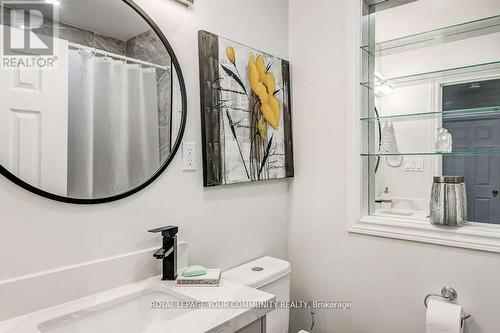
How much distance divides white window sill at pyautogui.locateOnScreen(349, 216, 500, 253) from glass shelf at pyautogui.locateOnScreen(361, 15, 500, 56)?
87cm

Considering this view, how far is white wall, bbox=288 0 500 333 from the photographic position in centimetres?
133

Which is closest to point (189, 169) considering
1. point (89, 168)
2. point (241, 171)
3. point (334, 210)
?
point (241, 171)

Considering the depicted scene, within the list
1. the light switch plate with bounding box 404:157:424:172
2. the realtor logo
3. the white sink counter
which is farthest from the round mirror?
A: the light switch plate with bounding box 404:157:424:172

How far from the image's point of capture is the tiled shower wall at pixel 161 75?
1.16 meters

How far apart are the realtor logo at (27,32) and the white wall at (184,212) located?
33cm

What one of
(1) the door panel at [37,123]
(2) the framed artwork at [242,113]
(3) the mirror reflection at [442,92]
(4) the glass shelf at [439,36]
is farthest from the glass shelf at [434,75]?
(1) the door panel at [37,123]

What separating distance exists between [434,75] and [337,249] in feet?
3.36

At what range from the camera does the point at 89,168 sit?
1.02 metres

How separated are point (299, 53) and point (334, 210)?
90cm

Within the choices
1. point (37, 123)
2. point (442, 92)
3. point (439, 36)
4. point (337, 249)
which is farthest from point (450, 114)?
point (37, 123)

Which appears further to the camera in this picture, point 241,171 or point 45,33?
point 241,171

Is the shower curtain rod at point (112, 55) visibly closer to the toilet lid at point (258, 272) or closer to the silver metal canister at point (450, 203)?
the toilet lid at point (258, 272)

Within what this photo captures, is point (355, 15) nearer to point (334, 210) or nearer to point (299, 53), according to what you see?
point (299, 53)

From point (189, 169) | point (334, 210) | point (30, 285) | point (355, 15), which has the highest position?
point (355, 15)
